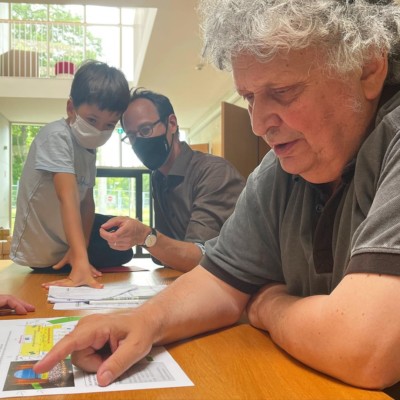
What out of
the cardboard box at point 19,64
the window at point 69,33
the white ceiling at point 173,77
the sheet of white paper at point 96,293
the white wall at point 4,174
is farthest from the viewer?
the white wall at point 4,174

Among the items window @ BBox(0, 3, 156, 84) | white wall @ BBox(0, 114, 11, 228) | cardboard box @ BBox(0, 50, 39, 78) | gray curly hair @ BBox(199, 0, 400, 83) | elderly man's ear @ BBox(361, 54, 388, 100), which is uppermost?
window @ BBox(0, 3, 156, 84)

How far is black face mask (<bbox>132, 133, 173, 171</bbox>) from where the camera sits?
1.98 m

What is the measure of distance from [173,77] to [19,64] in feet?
9.26

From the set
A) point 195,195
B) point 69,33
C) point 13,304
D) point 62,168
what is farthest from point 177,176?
point 69,33

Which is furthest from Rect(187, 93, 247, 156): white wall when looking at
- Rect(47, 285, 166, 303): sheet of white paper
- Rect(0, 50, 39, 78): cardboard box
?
Rect(47, 285, 166, 303): sheet of white paper

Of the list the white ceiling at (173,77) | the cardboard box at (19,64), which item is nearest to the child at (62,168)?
the white ceiling at (173,77)

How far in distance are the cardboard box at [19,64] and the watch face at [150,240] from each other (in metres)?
6.00

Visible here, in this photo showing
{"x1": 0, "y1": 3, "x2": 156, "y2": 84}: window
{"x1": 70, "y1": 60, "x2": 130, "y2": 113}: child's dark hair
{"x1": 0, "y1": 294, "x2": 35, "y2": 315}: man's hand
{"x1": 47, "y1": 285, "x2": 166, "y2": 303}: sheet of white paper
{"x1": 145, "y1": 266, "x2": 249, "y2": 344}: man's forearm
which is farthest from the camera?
{"x1": 0, "y1": 3, "x2": 156, "y2": 84}: window

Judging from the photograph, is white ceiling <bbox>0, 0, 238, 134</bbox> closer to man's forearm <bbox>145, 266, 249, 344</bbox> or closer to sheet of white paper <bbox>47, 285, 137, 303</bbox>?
sheet of white paper <bbox>47, 285, 137, 303</bbox>

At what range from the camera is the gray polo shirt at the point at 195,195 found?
1768mm

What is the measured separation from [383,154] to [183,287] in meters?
0.44

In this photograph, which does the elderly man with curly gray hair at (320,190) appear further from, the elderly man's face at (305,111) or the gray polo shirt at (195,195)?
the gray polo shirt at (195,195)

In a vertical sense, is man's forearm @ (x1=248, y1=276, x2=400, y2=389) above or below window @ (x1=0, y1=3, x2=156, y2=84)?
below

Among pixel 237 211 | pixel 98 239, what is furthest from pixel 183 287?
pixel 98 239
